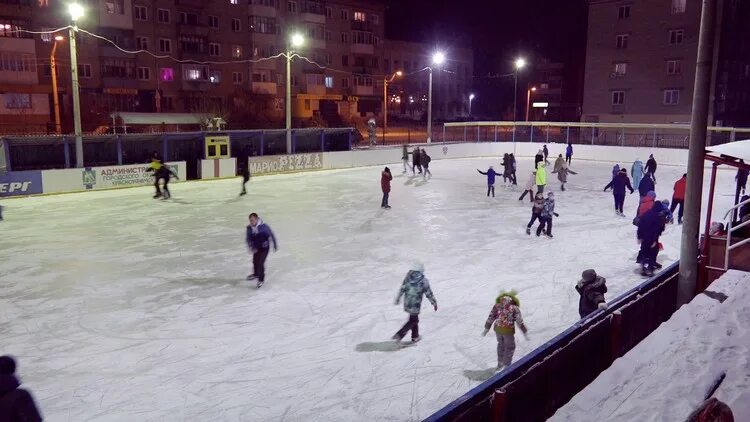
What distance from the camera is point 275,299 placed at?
10.1 meters

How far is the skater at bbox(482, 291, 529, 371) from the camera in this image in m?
7.08

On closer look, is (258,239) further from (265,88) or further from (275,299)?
(265,88)

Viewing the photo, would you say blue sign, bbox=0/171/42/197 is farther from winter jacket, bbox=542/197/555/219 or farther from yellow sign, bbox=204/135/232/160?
winter jacket, bbox=542/197/555/219

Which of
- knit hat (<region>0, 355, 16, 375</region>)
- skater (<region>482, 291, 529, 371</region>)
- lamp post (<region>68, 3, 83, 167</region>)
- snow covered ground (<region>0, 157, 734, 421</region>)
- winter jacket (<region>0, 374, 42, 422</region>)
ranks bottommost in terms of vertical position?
snow covered ground (<region>0, 157, 734, 421</region>)

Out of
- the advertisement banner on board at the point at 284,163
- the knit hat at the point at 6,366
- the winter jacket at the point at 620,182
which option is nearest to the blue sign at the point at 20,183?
the advertisement banner on board at the point at 284,163

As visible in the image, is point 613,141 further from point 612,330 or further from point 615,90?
point 612,330

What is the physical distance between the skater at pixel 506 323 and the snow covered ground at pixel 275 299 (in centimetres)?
38

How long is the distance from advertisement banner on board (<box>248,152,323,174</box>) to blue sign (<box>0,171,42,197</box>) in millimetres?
9296

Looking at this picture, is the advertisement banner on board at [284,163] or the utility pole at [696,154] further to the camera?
the advertisement banner on board at [284,163]

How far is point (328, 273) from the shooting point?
11.7 meters

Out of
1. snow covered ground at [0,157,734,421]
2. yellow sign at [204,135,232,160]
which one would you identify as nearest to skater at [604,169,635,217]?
snow covered ground at [0,157,734,421]

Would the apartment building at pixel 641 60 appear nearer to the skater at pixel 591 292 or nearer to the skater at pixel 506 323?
the skater at pixel 591 292

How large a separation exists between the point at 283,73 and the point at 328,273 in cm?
4671

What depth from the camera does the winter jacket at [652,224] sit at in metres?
11.0
